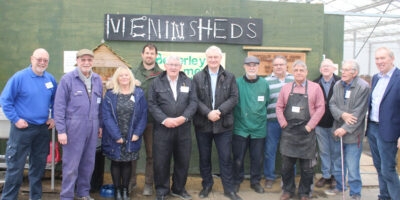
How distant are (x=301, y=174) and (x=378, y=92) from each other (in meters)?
1.35

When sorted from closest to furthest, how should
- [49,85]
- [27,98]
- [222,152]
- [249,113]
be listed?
[27,98], [49,85], [222,152], [249,113]

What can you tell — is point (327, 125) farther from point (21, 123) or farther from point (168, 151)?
point (21, 123)

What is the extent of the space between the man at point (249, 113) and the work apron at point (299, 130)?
1.22 feet

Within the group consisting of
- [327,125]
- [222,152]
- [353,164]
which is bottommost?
[353,164]

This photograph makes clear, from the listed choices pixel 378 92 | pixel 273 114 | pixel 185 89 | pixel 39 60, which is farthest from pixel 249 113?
pixel 39 60

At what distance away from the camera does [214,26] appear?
458 cm

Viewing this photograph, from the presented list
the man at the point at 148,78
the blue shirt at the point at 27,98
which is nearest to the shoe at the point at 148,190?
the man at the point at 148,78

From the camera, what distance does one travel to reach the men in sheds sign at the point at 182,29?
4488mm

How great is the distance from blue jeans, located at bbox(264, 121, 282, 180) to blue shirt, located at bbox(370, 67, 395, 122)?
118cm

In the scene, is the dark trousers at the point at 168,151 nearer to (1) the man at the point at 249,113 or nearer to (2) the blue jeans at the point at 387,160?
(1) the man at the point at 249,113

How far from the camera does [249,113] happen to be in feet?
12.7

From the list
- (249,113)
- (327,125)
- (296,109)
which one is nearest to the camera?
(296,109)

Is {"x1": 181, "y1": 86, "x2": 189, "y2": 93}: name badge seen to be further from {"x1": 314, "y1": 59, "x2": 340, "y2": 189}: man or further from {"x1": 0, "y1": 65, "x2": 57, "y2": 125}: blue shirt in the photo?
{"x1": 314, "y1": 59, "x2": 340, "y2": 189}: man

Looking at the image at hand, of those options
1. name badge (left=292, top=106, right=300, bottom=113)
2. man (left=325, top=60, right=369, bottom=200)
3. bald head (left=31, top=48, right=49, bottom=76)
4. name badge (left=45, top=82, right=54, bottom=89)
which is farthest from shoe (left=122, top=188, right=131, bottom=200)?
man (left=325, top=60, right=369, bottom=200)
